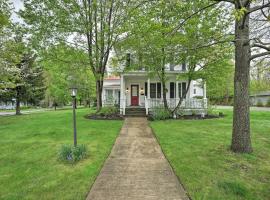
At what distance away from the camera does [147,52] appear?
36.5ft

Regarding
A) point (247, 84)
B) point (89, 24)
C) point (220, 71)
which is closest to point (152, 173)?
point (247, 84)

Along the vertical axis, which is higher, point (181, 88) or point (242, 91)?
point (181, 88)

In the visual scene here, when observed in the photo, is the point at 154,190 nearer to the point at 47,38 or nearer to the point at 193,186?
the point at 193,186

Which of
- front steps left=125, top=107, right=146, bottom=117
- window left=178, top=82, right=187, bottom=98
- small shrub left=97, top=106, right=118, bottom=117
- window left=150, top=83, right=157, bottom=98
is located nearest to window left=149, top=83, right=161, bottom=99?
window left=150, top=83, right=157, bottom=98

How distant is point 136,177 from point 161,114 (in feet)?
29.6

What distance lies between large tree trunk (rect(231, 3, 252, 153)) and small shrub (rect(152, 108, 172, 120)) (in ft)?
24.2

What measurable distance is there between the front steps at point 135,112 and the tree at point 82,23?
339 cm

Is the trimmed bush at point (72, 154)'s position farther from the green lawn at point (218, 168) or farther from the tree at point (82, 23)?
the tree at point (82, 23)

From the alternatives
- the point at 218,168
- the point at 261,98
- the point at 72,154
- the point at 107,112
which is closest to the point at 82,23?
the point at 107,112

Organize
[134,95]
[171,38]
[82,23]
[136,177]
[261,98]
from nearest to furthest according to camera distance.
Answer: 1. [136,177]
2. [171,38]
3. [82,23]
4. [134,95]
5. [261,98]

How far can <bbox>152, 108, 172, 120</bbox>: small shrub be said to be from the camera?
12927mm

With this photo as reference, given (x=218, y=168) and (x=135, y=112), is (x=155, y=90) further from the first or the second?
(x=218, y=168)

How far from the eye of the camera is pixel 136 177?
420 centimetres

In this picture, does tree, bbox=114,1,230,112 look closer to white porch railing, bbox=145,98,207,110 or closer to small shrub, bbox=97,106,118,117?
white porch railing, bbox=145,98,207,110
